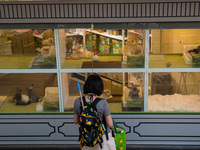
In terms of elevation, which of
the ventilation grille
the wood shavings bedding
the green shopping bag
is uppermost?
the ventilation grille

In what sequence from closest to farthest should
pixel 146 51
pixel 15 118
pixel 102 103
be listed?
pixel 102 103 → pixel 146 51 → pixel 15 118

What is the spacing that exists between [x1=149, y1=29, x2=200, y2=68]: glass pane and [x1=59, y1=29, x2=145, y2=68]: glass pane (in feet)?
0.61

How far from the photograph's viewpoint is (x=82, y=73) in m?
4.59

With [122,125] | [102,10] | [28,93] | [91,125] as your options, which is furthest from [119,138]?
[28,93]

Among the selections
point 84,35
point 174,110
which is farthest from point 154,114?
point 84,35

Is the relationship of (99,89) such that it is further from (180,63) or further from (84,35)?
(180,63)

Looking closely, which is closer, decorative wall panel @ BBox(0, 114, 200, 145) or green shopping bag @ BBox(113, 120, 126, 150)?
green shopping bag @ BBox(113, 120, 126, 150)

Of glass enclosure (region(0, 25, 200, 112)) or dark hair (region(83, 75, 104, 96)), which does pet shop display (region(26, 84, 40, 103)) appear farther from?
dark hair (region(83, 75, 104, 96))

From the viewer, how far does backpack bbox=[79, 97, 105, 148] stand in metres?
3.16

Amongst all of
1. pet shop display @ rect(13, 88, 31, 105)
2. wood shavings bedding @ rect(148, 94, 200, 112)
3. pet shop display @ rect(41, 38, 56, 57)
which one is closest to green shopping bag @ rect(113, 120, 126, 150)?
wood shavings bedding @ rect(148, 94, 200, 112)

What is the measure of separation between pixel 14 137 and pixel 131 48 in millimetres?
2285

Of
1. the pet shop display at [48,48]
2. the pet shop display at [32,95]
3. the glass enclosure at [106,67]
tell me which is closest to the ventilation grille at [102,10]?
the glass enclosure at [106,67]

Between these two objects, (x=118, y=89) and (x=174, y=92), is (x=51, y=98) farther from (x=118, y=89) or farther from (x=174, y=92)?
(x=174, y=92)

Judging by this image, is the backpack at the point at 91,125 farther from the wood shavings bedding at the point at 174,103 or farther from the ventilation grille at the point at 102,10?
the wood shavings bedding at the point at 174,103
